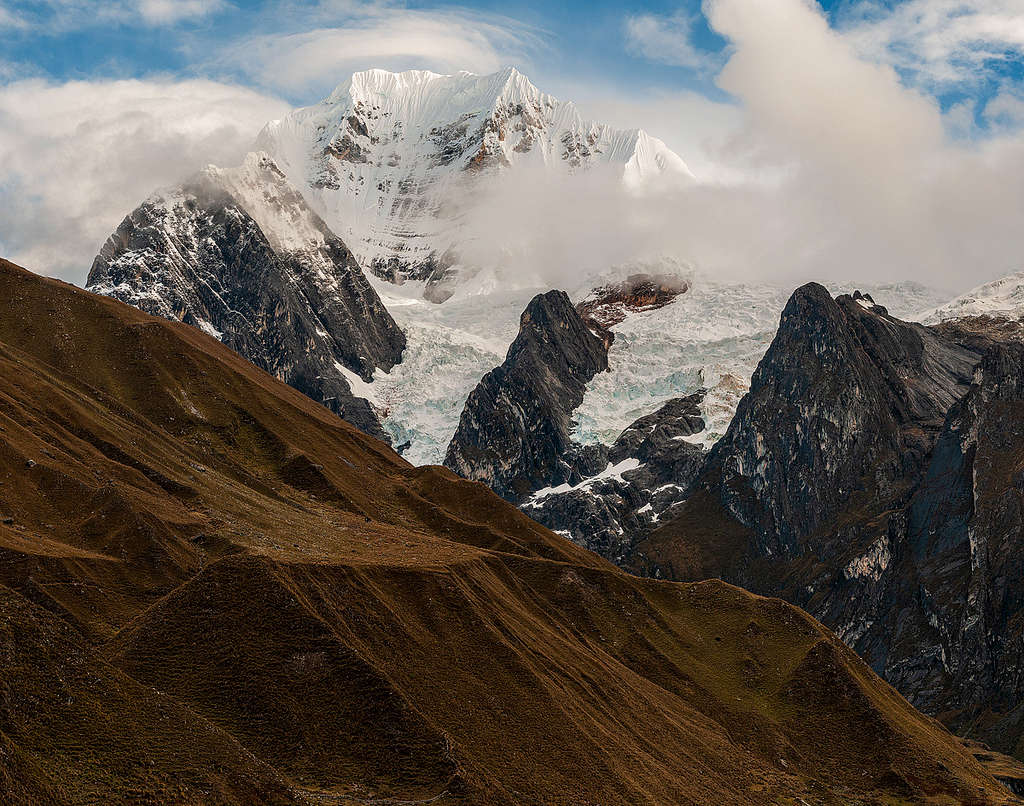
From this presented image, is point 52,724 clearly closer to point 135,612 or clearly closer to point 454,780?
point 454,780

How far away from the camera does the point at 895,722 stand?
578ft

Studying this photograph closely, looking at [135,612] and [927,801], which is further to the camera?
[927,801]

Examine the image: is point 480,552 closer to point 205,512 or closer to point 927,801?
point 205,512

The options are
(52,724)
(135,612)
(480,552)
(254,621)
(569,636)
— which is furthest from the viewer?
(480,552)

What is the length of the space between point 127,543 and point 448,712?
51.9 meters

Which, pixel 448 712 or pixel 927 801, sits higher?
pixel 448 712

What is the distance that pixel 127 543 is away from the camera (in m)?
145

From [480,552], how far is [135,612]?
70629mm

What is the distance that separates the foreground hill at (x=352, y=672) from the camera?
83688 millimetres

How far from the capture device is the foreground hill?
8369 centimetres

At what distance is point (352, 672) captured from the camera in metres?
110

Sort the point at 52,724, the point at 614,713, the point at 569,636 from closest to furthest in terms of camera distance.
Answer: the point at 52,724 < the point at 614,713 < the point at 569,636

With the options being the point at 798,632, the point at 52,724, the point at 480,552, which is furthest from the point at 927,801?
the point at 52,724

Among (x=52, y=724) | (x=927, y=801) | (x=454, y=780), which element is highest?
(x=52, y=724)
